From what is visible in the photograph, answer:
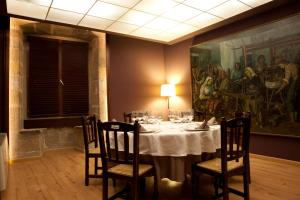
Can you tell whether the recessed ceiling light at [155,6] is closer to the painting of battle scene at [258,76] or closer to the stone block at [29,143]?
the painting of battle scene at [258,76]

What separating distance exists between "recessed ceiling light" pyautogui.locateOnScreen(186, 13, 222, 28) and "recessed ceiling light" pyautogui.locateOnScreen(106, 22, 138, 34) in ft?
4.09

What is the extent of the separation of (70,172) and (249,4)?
4.07 meters

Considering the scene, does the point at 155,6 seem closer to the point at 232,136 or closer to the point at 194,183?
the point at 232,136

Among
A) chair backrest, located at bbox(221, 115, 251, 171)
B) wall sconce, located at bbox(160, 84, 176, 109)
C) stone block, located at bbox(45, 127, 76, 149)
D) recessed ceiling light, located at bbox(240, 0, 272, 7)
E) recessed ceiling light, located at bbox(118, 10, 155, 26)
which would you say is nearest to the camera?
chair backrest, located at bbox(221, 115, 251, 171)

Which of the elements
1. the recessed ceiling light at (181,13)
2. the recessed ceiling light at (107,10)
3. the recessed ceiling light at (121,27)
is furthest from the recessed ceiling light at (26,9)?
the recessed ceiling light at (181,13)

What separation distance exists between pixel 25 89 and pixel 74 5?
7.88 ft

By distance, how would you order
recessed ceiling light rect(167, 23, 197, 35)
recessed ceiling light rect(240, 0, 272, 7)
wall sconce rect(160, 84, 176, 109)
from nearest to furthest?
recessed ceiling light rect(240, 0, 272, 7)
recessed ceiling light rect(167, 23, 197, 35)
wall sconce rect(160, 84, 176, 109)

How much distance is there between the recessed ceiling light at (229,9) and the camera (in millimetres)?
3756

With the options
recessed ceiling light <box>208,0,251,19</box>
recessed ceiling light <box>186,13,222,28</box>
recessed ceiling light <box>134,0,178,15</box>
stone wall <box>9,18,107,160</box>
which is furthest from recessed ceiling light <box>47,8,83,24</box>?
recessed ceiling light <box>208,0,251,19</box>

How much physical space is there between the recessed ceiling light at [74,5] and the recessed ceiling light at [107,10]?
4.6 inches

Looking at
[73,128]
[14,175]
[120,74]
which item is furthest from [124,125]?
[73,128]

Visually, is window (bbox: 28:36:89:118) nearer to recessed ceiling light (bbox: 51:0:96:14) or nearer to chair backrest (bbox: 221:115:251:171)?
recessed ceiling light (bbox: 51:0:96:14)

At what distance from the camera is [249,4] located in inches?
148

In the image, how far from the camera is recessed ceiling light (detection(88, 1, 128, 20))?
12.2ft
